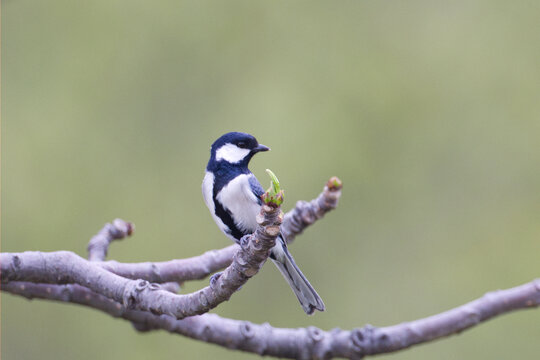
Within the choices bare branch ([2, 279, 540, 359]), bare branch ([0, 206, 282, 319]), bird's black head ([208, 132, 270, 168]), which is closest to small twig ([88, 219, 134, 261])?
bare branch ([2, 279, 540, 359])

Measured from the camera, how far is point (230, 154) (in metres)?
1.76

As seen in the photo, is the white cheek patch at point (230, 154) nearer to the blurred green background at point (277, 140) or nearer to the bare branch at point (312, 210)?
the bare branch at point (312, 210)

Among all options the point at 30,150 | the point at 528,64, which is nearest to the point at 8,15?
the point at 30,150

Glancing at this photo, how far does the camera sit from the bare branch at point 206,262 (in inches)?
74.9

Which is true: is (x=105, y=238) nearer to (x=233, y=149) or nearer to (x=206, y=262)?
(x=206, y=262)

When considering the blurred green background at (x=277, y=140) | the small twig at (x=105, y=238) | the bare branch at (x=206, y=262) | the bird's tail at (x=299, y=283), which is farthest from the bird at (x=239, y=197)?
the blurred green background at (x=277, y=140)

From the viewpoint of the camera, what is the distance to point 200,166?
12.6 ft

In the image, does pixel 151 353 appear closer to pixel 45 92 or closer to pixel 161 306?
pixel 45 92

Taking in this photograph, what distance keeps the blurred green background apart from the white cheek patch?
1816 mm

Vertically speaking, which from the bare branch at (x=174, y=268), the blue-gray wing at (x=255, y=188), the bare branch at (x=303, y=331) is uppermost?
the blue-gray wing at (x=255, y=188)

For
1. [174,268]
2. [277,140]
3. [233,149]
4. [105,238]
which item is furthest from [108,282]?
[277,140]

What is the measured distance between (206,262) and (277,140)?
1971 millimetres

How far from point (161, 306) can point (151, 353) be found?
243 cm

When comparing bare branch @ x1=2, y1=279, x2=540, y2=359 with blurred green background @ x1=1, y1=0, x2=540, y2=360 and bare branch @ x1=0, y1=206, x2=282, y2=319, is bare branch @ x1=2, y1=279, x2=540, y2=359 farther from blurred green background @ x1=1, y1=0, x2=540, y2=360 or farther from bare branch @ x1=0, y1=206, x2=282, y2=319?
blurred green background @ x1=1, y1=0, x2=540, y2=360
